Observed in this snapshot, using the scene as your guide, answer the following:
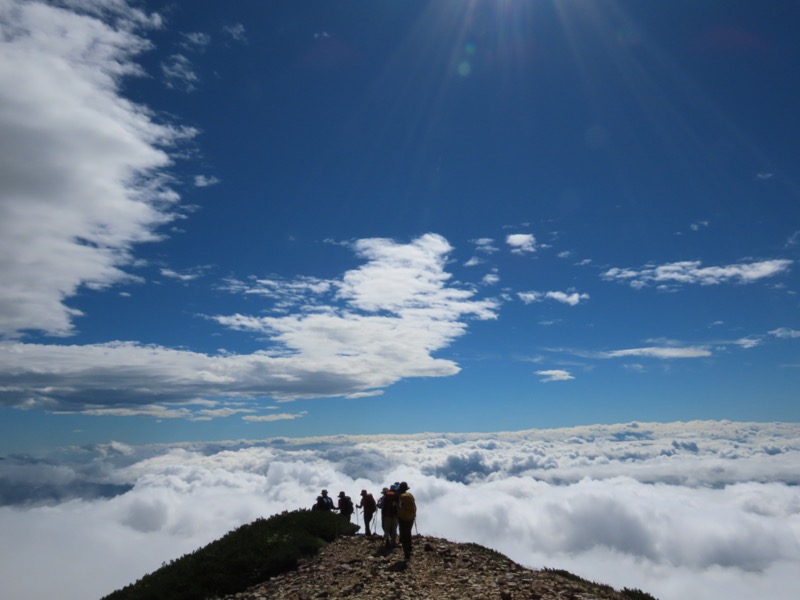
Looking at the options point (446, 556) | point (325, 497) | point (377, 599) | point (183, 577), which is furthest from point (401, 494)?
point (325, 497)

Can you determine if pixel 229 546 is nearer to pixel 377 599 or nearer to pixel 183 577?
pixel 183 577

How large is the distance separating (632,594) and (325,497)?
59.6 feet

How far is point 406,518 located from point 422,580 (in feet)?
11.5

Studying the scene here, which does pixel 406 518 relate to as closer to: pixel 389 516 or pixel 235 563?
pixel 389 516

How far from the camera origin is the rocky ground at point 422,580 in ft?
42.4

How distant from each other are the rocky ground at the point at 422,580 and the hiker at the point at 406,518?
1.74 feet

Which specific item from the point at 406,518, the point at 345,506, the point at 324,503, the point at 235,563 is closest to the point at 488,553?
the point at 406,518

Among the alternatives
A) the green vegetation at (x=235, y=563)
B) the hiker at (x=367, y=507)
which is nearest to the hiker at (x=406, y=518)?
the green vegetation at (x=235, y=563)

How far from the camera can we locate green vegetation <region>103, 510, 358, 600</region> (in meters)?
16.0

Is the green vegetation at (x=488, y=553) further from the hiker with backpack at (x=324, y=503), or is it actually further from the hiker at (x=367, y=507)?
the hiker with backpack at (x=324, y=503)

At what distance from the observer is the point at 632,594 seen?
1523 centimetres

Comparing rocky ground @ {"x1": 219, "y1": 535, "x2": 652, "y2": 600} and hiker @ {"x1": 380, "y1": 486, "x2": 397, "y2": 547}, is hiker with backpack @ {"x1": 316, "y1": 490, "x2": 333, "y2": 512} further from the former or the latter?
hiker @ {"x1": 380, "y1": 486, "x2": 397, "y2": 547}

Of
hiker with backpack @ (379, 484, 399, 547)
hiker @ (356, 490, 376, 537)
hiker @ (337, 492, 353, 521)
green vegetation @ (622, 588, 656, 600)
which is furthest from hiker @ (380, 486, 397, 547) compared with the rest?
green vegetation @ (622, 588, 656, 600)

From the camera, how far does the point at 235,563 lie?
56.7ft
